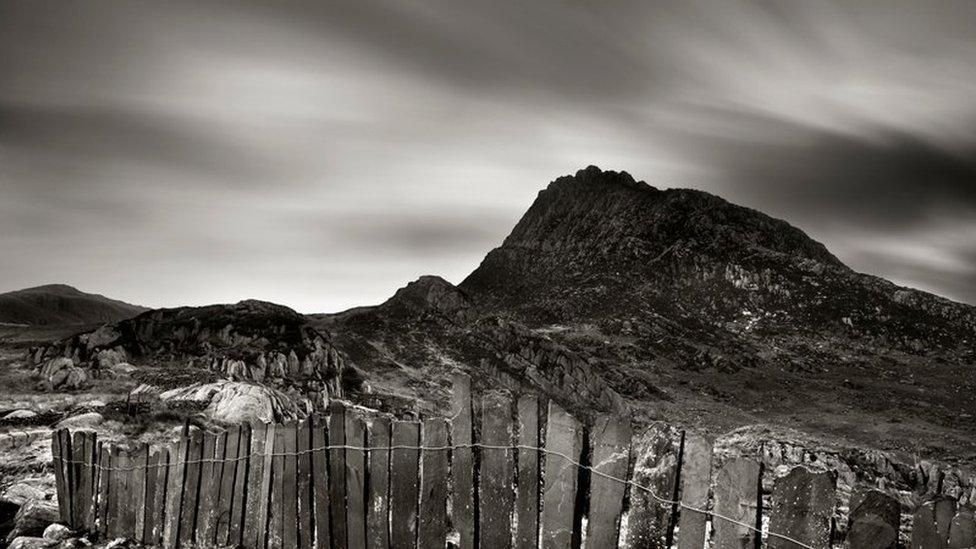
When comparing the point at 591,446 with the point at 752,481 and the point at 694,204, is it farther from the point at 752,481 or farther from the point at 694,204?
the point at 694,204

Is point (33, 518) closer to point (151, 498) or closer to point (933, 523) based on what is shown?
point (151, 498)

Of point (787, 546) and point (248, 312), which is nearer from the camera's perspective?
point (787, 546)

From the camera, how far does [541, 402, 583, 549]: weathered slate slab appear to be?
4.37 meters

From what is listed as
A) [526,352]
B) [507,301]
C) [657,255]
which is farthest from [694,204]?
[526,352]

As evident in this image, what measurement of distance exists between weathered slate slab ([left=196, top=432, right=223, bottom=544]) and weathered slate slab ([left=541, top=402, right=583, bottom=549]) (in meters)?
4.69

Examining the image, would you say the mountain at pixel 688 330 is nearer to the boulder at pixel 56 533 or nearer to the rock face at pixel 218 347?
the rock face at pixel 218 347

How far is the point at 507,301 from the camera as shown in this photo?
12262cm

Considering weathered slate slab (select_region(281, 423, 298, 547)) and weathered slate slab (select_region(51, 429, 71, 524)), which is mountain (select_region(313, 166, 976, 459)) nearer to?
weathered slate slab (select_region(51, 429, 71, 524))

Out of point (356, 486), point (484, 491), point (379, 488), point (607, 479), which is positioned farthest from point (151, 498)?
point (607, 479)

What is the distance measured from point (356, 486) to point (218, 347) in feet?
168

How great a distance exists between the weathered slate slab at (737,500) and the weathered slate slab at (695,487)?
0.26ft

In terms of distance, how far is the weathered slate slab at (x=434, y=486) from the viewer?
17.1ft

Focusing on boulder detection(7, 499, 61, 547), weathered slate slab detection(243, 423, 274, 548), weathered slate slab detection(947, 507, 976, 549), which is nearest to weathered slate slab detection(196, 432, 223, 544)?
weathered slate slab detection(243, 423, 274, 548)

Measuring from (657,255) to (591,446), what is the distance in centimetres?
12269
